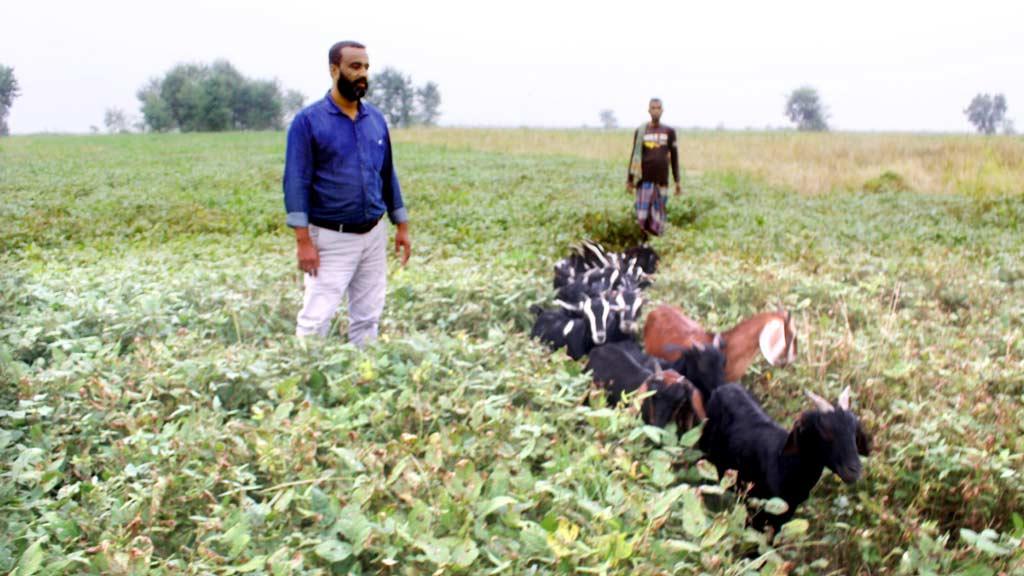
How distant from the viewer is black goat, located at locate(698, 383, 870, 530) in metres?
3.08

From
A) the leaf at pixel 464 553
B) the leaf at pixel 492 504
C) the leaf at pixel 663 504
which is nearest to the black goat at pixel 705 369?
the leaf at pixel 663 504

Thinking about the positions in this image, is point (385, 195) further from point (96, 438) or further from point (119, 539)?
point (119, 539)

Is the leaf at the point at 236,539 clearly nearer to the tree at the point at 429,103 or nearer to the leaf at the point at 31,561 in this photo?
the leaf at the point at 31,561

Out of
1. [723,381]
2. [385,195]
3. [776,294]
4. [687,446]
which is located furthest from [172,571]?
[776,294]

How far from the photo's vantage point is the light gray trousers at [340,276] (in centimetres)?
466

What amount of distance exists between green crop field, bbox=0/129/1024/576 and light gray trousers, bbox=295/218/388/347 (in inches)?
15.8

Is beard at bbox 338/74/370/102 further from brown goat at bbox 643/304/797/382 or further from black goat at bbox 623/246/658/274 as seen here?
black goat at bbox 623/246/658/274

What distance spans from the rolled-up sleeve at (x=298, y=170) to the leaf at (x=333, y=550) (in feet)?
7.63

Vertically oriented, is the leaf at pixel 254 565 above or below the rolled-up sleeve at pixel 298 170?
below

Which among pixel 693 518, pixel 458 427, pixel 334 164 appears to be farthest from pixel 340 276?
pixel 693 518

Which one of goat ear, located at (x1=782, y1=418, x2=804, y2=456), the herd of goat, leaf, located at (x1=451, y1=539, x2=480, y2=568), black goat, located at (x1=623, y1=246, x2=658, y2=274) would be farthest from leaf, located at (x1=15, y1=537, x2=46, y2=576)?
black goat, located at (x1=623, y1=246, x2=658, y2=274)

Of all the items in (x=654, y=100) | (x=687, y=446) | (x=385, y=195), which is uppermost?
(x=654, y=100)

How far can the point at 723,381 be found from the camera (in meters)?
4.06

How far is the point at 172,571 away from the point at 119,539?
273 millimetres
